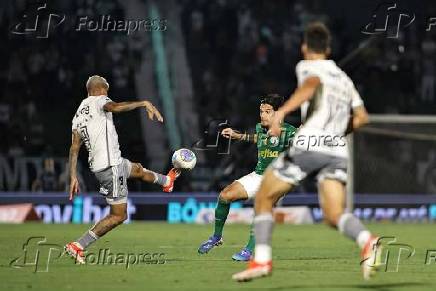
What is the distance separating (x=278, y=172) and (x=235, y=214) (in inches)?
565

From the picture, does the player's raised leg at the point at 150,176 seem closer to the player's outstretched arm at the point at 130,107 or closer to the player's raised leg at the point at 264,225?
the player's outstretched arm at the point at 130,107

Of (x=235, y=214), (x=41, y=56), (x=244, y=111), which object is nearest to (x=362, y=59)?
(x=244, y=111)

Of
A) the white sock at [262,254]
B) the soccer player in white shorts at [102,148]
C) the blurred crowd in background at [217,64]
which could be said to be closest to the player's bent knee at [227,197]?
the soccer player in white shorts at [102,148]

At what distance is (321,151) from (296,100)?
71cm

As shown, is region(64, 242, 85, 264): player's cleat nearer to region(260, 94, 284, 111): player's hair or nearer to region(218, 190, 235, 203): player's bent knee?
region(218, 190, 235, 203): player's bent knee

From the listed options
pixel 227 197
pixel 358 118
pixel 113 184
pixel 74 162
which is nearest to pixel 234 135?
pixel 227 197

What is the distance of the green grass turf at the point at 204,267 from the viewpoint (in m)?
10.1

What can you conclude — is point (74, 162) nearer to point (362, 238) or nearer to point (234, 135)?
point (234, 135)

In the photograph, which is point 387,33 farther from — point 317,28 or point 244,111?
point 317,28

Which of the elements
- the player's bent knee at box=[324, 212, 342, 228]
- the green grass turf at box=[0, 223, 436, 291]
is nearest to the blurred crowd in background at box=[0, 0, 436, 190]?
the green grass turf at box=[0, 223, 436, 291]

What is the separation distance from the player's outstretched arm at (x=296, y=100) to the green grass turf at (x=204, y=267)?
5.98ft

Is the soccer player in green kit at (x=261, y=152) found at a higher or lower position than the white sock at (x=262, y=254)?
higher

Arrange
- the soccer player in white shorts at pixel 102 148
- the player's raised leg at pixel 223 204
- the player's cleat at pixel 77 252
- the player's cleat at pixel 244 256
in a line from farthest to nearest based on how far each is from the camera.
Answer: the player's raised leg at pixel 223 204, the player's cleat at pixel 244 256, the soccer player in white shorts at pixel 102 148, the player's cleat at pixel 77 252

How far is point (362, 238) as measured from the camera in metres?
9.03
